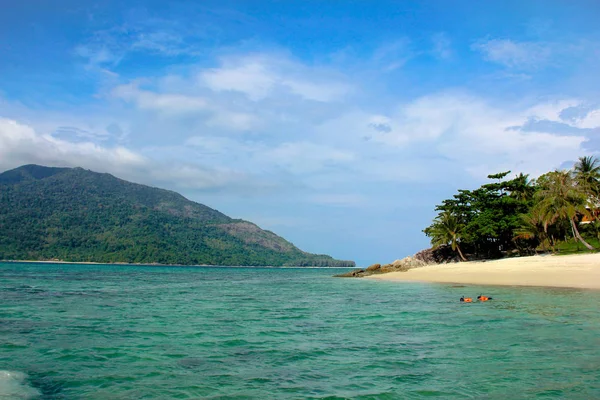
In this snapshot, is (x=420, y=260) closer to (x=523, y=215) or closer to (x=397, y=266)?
(x=397, y=266)

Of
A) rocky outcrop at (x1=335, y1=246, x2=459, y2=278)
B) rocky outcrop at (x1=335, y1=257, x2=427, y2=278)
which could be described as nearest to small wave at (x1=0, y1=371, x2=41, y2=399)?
rocky outcrop at (x1=335, y1=257, x2=427, y2=278)

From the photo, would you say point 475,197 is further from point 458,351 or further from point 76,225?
point 76,225

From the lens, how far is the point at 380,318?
17.2 metres

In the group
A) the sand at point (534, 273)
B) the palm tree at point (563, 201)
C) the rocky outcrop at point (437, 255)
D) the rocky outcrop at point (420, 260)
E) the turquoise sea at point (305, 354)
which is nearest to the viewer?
the turquoise sea at point (305, 354)

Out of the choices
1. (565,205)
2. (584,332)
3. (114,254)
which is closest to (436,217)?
(565,205)

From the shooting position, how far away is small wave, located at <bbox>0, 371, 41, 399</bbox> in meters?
7.33

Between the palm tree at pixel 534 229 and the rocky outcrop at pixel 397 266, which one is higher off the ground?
the palm tree at pixel 534 229

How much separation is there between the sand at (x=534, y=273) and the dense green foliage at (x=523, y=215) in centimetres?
801

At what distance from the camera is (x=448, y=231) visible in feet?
207

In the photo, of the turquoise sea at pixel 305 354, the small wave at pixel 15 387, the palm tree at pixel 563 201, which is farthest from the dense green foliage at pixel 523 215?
the small wave at pixel 15 387

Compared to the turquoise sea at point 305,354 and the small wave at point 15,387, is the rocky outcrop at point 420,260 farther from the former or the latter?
the small wave at point 15,387

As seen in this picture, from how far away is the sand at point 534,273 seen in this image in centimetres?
3053

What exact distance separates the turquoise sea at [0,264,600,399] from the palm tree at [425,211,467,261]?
4466 cm

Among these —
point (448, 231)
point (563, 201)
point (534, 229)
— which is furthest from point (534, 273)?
point (448, 231)
